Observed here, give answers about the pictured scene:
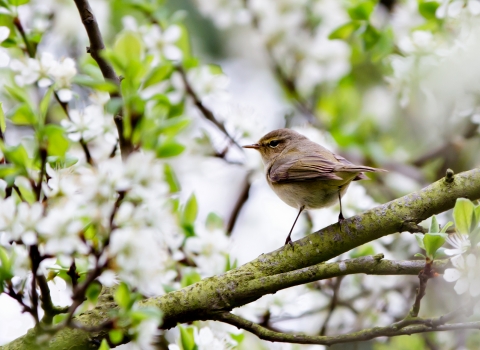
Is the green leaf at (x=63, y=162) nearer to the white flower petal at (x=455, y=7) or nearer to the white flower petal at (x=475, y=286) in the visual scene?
the white flower petal at (x=475, y=286)

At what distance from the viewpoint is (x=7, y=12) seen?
2082 mm

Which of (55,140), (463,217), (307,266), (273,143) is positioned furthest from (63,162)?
(273,143)

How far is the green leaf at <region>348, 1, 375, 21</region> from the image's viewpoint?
2873mm

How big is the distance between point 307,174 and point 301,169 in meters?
0.11

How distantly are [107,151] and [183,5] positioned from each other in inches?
156

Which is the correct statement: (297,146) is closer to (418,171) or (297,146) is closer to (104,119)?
(418,171)

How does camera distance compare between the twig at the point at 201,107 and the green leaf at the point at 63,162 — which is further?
the twig at the point at 201,107

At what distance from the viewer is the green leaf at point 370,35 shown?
2934 millimetres

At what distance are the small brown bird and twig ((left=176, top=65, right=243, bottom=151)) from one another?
0.34 m

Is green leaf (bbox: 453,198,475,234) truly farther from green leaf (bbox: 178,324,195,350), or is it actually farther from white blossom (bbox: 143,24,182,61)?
white blossom (bbox: 143,24,182,61)

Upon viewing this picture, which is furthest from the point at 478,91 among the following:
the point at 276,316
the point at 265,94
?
the point at 265,94

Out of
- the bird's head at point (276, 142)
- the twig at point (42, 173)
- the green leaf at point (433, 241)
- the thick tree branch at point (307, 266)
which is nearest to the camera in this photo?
the twig at point (42, 173)

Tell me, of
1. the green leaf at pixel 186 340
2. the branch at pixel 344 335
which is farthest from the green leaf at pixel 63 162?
the branch at pixel 344 335

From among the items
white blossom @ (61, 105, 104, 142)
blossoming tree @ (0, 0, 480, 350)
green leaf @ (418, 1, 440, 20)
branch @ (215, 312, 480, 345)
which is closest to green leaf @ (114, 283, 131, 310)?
blossoming tree @ (0, 0, 480, 350)
